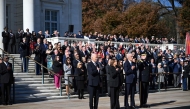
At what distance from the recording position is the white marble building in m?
30.9

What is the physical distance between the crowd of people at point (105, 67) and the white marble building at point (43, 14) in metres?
2.70

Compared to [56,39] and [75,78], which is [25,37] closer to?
[56,39]

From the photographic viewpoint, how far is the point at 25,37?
1042 inches

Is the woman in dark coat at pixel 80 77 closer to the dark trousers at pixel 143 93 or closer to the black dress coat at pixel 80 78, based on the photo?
the black dress coat at pixel 80 78

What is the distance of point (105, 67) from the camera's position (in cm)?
2270

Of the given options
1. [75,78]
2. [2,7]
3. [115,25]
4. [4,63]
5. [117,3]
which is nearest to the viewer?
[4,63]

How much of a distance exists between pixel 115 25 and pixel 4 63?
35033 mm

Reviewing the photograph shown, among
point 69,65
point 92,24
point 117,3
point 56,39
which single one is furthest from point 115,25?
point 69,65

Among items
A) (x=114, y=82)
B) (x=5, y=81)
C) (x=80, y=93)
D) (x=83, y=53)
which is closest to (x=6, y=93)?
(x=5, y=81)

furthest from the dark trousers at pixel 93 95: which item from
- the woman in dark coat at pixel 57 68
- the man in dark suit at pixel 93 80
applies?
the woman in dark coat at pixel 57 68

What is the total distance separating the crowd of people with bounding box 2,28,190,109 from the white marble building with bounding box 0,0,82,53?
8.84ft

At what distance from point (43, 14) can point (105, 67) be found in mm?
13977

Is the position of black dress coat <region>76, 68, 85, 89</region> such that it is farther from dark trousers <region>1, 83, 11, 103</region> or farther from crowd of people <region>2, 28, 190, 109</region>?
dark trousers <region>1, 83, 11, 103</region>

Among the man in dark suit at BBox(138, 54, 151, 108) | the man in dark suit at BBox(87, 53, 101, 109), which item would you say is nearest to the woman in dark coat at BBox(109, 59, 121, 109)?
the man in dark suit at BBox(87, 53, 101, 109)
